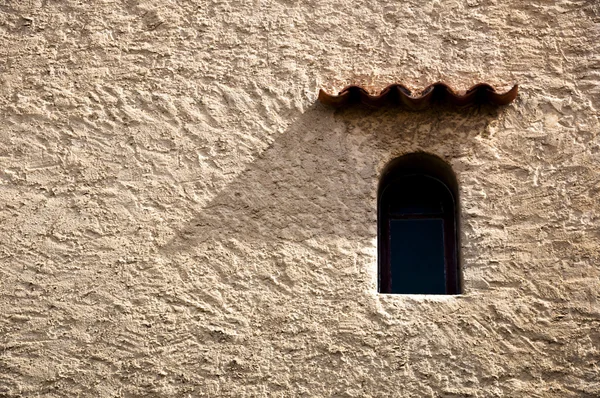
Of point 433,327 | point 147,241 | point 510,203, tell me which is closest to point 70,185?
point 147,241

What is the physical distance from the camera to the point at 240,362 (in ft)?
12.1

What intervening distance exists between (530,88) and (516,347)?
1349mm

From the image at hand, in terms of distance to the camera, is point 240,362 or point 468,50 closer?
point 240,362

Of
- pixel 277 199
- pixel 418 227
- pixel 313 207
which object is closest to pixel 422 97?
pixel 418 227

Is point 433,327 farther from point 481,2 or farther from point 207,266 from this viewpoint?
point 481,2

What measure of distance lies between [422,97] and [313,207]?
773 millimetres

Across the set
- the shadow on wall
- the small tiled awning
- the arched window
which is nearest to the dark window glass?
the arched window

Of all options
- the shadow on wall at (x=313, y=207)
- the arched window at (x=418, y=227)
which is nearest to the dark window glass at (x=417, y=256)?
the arched window at (x=418, y=227)

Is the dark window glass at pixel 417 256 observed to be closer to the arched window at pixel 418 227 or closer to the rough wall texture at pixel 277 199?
the arched window at pixel 418 227

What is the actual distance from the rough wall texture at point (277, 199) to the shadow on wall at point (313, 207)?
0.01 m

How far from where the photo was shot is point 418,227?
4.07 m

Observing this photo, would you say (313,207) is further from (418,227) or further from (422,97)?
(422,97)

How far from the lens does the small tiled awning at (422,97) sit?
3.92 metres

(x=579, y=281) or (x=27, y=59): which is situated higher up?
(x=27, y=59)
